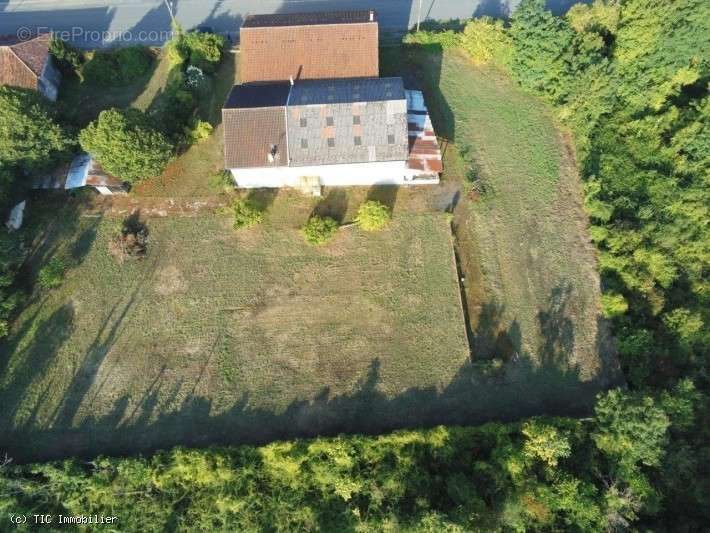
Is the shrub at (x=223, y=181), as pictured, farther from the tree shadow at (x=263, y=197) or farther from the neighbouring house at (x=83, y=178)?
the neighbouring house at (x=83, y=178)

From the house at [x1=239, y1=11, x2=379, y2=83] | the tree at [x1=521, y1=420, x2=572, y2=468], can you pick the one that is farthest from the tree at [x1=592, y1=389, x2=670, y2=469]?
the house at [x1=239, y1=11, x2=379, y2=83]

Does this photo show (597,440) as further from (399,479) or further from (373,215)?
(373,215)

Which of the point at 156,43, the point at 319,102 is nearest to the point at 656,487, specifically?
the point at 319,102

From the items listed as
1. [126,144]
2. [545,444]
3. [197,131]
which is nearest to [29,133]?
[126,144]

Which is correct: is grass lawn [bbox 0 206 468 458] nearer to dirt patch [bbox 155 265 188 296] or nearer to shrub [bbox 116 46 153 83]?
dirt patch [bbox 155 265 188 296]

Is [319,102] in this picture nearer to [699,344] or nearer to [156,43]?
[156,43]
